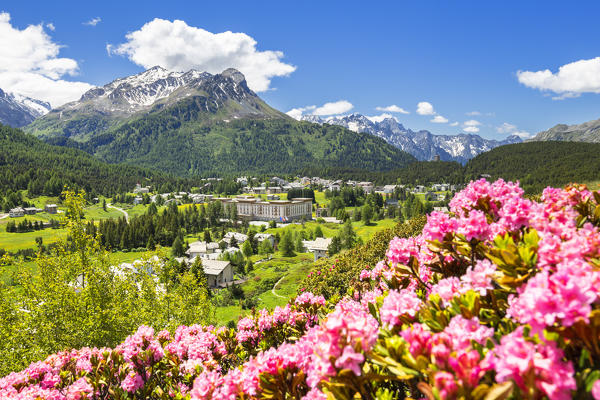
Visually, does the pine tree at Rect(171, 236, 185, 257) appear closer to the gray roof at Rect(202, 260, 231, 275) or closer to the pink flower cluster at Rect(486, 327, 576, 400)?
the gray roof at Rect(202, 260, 231, 275)

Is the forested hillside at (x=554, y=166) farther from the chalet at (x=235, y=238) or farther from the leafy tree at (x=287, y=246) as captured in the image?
the chalet at (x=235, y=238)

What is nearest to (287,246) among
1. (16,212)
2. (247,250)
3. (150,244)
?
(247,250)

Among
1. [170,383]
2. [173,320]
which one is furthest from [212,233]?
[170,383]

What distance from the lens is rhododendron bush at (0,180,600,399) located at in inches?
86.4

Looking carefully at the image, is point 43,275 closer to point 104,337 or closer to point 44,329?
point 44,329

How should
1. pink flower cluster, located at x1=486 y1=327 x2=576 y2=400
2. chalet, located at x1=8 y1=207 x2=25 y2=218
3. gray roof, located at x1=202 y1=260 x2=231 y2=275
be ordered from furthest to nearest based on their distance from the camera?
chalet, located at x1=8 y1=207 x2=25 y2=218 < gray roof, located at x1=202 y1=260 x2=231 y2=275 < pink flower cluster, located at x1=486 y1=327 x2=576 y2=400

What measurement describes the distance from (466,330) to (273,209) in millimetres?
149304

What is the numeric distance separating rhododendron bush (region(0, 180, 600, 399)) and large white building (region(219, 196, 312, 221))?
140578 millimetres

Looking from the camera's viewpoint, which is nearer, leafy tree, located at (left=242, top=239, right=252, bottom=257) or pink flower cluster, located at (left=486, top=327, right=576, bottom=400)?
pink flower cluster, located at (left=486, top=327, right=576, bottom=400)

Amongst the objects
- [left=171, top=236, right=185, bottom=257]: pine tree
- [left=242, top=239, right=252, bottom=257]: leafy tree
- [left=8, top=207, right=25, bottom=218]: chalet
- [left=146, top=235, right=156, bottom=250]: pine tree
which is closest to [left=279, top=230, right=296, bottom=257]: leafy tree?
[left=242, top=239, right=252, bottom=257]: leafy tree

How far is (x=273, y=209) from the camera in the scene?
151 meters

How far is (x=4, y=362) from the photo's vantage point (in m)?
13.4

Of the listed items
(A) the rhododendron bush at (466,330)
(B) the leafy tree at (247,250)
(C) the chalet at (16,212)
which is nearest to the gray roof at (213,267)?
(B) the leafy tree at (247,250)

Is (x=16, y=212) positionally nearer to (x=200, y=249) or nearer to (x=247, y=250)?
(x=200, y=249)
